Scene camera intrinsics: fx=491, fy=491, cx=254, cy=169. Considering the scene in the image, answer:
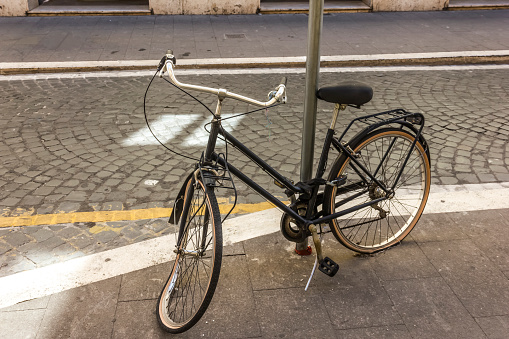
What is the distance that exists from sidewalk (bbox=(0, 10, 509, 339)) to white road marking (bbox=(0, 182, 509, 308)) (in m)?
0.02

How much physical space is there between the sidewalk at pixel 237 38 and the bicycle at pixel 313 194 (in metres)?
5.01

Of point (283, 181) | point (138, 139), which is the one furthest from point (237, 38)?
point (283, 181)

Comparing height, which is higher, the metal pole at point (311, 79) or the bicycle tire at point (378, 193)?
the metal pole at point (311, 79)

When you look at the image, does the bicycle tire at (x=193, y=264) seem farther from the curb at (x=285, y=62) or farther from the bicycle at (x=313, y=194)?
the curb at (x=285, y=62)

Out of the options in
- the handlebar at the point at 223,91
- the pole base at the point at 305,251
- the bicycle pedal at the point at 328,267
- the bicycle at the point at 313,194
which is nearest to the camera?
the handlebar at the point at 223,91

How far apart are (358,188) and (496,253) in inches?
45.0

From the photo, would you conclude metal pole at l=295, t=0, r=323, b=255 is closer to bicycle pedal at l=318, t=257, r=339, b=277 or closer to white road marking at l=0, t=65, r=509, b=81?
bicycle pedal at l=318, t=257, r=339, b=277

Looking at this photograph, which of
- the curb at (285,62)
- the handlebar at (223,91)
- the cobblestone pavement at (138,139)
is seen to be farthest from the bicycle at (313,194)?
the curb at (285,62)

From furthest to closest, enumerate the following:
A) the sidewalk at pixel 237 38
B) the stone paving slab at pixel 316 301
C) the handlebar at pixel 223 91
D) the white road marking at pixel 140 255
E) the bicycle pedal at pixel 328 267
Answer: the sidewalk at pixel 237 38
the white road marking at pixel 140 255
the bicycle pedal at pixel 328 267
the stone paving slab at pixel 316 301
the handlebar at pixel 223 91

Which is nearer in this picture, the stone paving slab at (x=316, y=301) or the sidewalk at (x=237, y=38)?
the stone paving slab at (x=316, y=301)

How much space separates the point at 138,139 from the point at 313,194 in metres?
2.87

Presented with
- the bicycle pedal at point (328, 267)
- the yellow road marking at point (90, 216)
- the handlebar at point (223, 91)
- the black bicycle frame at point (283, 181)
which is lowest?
the yellow road marking at point (90, 216)

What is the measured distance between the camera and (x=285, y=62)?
8.13m

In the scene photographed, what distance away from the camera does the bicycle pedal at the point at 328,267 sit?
3100 mm
